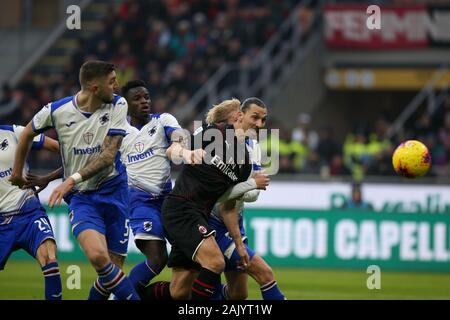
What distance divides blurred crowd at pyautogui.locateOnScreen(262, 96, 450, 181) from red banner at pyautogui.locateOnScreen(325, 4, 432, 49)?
7.91 ft

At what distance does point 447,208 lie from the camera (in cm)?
1889

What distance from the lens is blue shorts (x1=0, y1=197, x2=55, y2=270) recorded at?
10141 millimetres

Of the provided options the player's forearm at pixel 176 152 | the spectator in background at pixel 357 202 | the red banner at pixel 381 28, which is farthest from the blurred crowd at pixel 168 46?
the player's forearm at pixel 176 152

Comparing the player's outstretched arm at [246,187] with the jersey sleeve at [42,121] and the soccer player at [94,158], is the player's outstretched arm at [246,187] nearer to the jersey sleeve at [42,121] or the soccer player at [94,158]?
the soccer player at [94,158]

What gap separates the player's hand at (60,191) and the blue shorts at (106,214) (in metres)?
0.51

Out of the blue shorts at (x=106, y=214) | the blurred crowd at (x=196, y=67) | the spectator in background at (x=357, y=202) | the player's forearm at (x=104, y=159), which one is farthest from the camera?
the blurred crowd at (x=196, y=67)

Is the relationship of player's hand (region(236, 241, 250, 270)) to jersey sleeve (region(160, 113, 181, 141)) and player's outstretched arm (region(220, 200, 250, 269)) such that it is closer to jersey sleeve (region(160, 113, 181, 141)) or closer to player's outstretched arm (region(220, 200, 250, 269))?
player's outstretched arm (region(220, 200, 250, 269))

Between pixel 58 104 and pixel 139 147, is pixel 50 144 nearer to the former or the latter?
pixel 58 104

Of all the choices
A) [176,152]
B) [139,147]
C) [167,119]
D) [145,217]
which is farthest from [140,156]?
[176,152]

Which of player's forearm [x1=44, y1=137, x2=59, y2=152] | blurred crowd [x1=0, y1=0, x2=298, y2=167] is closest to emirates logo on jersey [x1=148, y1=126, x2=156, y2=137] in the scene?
player's forearm [x1=44, y1=137, x2=59, y2=152]

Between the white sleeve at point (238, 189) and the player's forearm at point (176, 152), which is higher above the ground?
the player's forearm at point (176, 152)

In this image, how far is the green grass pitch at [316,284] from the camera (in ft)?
43.1
